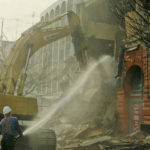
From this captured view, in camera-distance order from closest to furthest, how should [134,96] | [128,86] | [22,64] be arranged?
[22,64], [134,96], [128,86]

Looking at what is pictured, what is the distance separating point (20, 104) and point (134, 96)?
9968mm

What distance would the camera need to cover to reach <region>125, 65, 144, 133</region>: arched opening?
791 inches

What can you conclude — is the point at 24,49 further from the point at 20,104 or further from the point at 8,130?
the point at 8,130

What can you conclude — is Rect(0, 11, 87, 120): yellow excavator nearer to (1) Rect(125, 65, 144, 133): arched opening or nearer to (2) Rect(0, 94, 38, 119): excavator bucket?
(2) Rect(0, 94, 38, 119): excavator bucket

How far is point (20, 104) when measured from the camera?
12.5 m

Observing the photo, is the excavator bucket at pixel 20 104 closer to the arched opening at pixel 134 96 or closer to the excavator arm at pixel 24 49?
the excavator arm at pixel 24 49

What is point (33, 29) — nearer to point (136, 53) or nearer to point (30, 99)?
point (30, 99)

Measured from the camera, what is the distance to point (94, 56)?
30.2 meters

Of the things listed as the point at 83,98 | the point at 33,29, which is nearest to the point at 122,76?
the point at 83,98

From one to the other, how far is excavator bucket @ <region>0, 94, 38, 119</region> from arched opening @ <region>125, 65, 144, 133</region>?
8956mm

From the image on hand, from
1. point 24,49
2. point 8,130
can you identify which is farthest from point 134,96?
point 8,130

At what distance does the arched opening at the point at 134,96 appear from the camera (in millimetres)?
20094

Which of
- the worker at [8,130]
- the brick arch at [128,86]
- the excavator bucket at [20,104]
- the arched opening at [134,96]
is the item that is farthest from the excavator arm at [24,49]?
the arched opening at [134,96]

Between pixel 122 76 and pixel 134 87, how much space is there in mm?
1051
